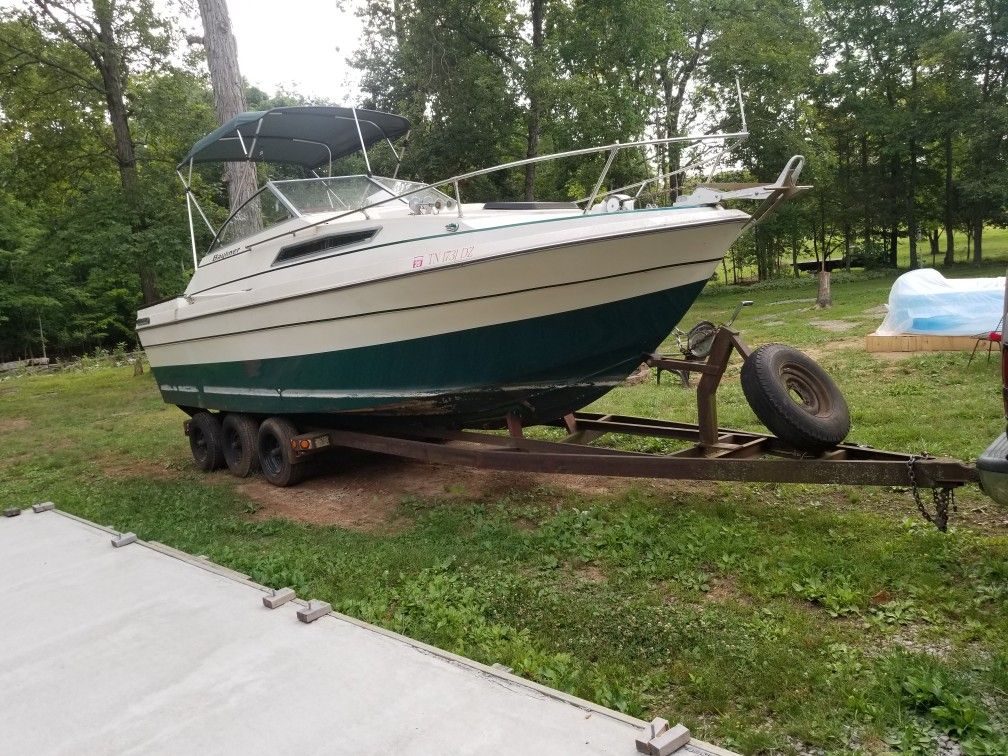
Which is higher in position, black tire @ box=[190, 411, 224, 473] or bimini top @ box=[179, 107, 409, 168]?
bimini top @ box=[179, 107, 409, 168]

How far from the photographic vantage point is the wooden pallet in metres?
8.35

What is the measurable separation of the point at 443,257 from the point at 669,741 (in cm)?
292

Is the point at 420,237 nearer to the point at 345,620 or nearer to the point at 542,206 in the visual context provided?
the point at 542,206

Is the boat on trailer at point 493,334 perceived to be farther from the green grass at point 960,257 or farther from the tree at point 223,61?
the green grass at point 960,257

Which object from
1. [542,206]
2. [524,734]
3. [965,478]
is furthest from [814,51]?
[524,734]

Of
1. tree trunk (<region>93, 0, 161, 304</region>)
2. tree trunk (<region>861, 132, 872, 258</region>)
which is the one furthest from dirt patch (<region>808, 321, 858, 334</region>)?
tree trunk (<region>861, 132, 872, 258</region>)

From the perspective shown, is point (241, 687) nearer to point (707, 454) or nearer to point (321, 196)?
point (707, 454)

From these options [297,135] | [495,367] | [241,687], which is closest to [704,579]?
[495,367]

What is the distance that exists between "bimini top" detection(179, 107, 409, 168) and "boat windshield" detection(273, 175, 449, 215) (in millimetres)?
414

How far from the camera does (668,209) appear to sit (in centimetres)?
400

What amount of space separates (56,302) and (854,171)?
30.5 metres

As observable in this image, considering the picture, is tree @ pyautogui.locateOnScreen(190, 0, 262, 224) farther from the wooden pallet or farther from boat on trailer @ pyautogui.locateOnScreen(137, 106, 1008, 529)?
the wooden pallet

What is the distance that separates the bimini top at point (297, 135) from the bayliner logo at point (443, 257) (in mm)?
2069

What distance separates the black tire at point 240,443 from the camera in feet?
20.5
